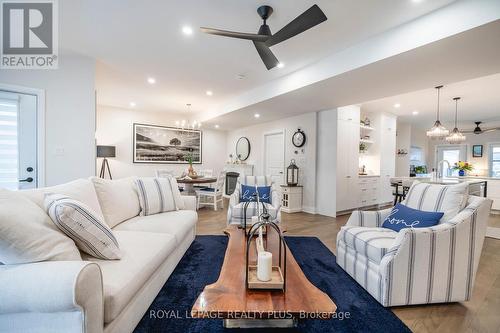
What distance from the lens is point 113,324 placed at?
118cm

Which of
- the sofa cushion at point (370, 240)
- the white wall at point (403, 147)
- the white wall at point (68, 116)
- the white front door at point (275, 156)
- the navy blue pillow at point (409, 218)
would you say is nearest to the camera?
the sofa cushion at point (370, 240)

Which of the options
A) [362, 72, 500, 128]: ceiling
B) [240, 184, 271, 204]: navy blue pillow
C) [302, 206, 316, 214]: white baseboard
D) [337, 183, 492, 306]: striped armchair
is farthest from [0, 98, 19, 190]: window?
[362, 72, 500, 128]: ceiling

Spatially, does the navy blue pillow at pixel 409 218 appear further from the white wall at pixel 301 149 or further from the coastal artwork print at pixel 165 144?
the coastal artwork print at pixel 165 144

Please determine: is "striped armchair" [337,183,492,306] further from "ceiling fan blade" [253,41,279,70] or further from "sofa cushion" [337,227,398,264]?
"ceiling fan blade" [253,41,279,70]

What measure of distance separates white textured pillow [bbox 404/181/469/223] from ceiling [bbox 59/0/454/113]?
1.71 m

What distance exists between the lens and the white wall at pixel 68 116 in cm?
305

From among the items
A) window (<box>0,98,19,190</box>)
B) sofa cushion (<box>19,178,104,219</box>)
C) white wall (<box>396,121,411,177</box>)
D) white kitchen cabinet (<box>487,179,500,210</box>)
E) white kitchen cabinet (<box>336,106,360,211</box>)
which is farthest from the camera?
white wall (<box>396,121,411,177</box>)

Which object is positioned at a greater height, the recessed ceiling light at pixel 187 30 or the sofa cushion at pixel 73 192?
the recessed ceiling light at pixel 187 30

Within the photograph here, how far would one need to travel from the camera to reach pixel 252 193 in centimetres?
371

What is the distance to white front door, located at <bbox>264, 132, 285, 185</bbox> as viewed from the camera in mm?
6004

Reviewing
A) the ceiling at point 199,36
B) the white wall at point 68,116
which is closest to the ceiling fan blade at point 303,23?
the ceiling at point 199,36

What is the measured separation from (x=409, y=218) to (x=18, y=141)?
182 inches

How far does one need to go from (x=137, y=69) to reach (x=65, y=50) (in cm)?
92

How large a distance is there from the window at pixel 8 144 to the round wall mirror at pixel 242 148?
521 centimetres
